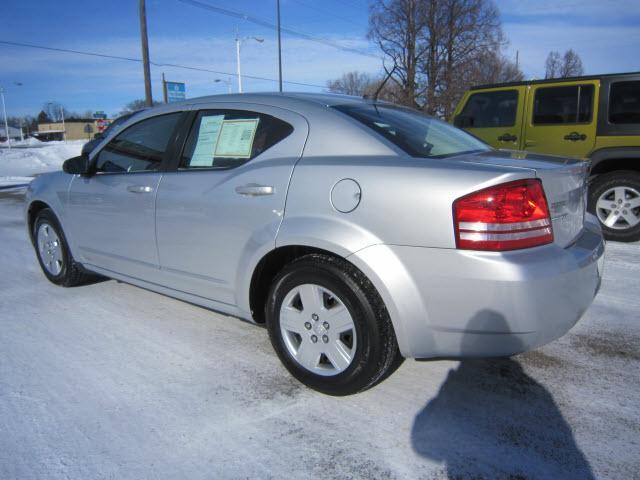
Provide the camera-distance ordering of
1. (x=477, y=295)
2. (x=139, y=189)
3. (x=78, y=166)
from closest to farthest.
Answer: (x=477, y=295), (x=139, y=189), (x=78, y=166)

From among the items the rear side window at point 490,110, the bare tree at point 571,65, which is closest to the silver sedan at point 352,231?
the rear side window at point 490,110

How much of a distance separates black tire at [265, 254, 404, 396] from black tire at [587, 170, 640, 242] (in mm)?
4354

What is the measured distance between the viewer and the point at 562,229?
7.47 feet

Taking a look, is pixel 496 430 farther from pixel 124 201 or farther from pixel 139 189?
pixel 124 201

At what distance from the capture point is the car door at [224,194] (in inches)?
103

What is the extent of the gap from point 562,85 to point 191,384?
5.50 metres

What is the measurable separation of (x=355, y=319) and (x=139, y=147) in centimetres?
215

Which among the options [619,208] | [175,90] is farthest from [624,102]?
[175,90]

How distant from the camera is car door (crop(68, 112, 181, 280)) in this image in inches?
128

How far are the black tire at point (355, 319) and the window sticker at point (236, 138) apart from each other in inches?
30.4

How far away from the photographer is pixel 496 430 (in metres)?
2.22

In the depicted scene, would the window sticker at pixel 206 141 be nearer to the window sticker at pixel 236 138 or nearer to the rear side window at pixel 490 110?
the window sticker at pixel 236 138

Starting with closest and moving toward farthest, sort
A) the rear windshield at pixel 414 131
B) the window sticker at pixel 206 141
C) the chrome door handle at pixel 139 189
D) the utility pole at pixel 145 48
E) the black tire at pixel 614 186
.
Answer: the rear windshield at pixel 414 131
the window sticker at pixel 206 141
the chrome door handle at pixel 139 189
the black tire at pixel 614 186
the utility pole at pixel 145 48

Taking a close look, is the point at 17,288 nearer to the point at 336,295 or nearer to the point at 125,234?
the point at 125,234
